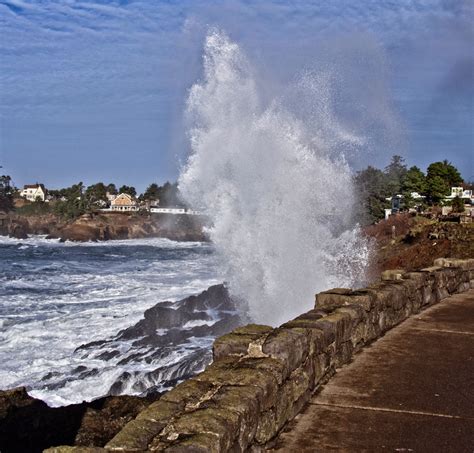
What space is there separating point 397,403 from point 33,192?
181490 mm

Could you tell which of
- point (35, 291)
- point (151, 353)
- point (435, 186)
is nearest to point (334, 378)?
point (151, 353)

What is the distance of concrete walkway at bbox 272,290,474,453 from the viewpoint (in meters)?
4.09

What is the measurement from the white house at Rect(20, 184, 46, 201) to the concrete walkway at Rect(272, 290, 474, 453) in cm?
17177

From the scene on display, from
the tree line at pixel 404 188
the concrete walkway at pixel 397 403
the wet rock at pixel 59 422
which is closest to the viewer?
the concrete walkway at pixel 397 403

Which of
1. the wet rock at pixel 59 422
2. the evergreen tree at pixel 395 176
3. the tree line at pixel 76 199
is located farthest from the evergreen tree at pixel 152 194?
the wet rock at pixel 59 422

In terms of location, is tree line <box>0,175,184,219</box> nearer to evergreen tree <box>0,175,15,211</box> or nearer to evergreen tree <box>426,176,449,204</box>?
evergreen tree <box>0,175,15,211</box>

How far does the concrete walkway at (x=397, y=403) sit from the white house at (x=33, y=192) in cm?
17177

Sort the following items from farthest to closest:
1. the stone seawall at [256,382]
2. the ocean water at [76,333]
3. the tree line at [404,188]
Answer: the tree line at [404,188] → the ocean water at [76,333] → the stone seawall at [256,382]

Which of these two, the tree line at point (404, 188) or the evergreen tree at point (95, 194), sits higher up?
the evergreen tree at point (95, 194)

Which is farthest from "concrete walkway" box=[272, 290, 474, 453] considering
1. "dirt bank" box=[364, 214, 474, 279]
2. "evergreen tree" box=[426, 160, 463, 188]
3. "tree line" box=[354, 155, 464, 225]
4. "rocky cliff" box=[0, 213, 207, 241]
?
"rocky cliff" box=[0, 213, 207, 241]

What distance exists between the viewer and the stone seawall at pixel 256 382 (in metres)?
3.31

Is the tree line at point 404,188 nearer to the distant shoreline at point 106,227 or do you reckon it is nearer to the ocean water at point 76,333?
the ocean water at point 76,333

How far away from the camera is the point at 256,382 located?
4.00 m

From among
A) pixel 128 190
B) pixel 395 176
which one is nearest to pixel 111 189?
pixel 128 190
